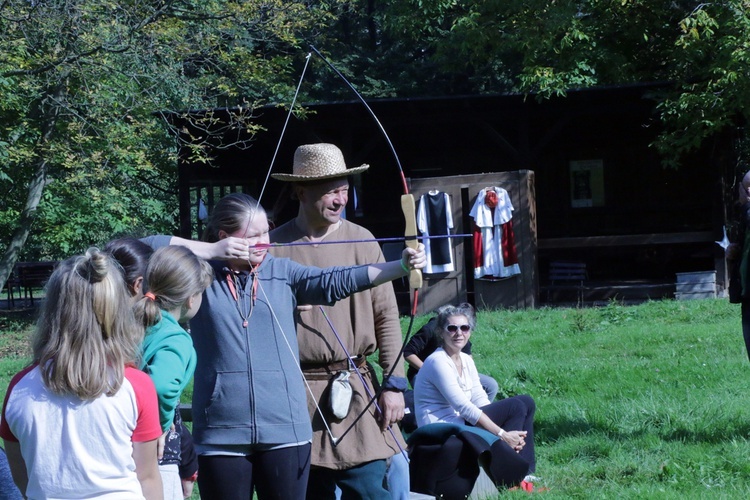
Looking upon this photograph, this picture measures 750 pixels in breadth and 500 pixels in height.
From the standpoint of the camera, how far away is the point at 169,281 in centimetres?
272

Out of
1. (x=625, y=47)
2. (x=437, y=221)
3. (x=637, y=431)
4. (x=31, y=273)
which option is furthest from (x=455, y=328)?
(x=31, y=273)

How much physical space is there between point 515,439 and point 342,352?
6.91ft

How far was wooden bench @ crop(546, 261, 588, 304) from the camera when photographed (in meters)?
14.8

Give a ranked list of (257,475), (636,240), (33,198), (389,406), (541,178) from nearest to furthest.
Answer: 1. (257,475)
2. (389,406)
3. (636,240)
4. (33,198)
5. (541,178)

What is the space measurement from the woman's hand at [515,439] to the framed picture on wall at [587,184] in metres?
11.6

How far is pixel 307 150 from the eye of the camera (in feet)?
11.7

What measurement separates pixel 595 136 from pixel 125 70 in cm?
807

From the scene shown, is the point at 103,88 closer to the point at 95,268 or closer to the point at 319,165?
the point at 319,165

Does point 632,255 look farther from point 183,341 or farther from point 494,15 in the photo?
point 183,341

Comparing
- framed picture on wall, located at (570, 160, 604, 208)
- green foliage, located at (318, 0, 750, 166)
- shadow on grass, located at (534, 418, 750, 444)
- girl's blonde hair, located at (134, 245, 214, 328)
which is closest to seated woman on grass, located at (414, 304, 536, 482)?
shadow on grass, located at (534, 418, 750, 444)

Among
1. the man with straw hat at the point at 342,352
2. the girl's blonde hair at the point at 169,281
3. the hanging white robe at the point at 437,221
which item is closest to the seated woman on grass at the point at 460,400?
the man with straw hat at the point at 342,352

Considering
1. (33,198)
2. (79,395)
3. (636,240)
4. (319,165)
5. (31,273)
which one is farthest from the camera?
(31,273)

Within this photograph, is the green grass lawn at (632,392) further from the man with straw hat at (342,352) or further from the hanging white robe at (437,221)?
the man with straw hat at (342,352)

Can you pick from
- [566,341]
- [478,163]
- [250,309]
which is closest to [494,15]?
[478,163]
